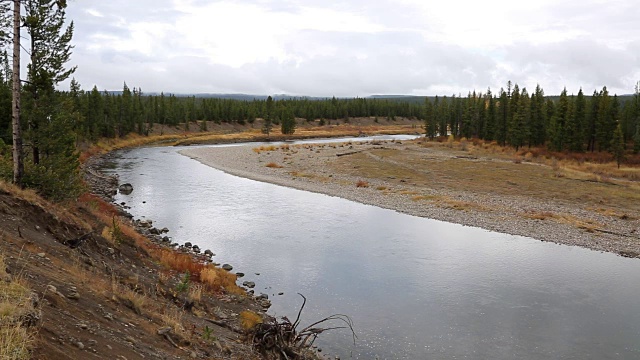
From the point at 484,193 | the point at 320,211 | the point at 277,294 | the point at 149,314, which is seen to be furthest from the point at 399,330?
the point at 484,193

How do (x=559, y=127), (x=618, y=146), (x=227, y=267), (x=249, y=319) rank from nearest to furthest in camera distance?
(x=249, y=319) < (x=227, y=267) < (x=618, y=146) < (x=559, y=127)

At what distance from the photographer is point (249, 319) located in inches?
606

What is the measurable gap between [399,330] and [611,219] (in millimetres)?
27513

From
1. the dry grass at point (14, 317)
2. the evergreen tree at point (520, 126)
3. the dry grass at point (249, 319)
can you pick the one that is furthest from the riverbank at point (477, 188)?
the dry grass at point (14, 317)

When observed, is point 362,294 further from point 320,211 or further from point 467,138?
point 467,138

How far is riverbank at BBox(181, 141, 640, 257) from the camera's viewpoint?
32.8 meters

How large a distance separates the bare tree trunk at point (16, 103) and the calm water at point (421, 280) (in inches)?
397

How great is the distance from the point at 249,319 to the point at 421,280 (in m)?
9.42

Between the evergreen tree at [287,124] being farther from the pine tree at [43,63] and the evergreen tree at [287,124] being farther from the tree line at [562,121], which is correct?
the pine tree at [43,63]

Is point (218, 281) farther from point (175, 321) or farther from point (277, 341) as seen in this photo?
point (277, 341)

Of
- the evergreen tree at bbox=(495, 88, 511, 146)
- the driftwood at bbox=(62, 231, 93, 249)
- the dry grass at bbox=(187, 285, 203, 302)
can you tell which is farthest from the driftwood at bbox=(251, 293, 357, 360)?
the evergreen tree at bbox=(495, 88, 511, 146)

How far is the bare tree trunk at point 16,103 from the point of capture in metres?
17.0

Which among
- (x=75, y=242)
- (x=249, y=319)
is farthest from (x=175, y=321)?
(x=75, y=242)

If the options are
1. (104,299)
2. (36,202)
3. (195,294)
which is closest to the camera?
(104,299)
